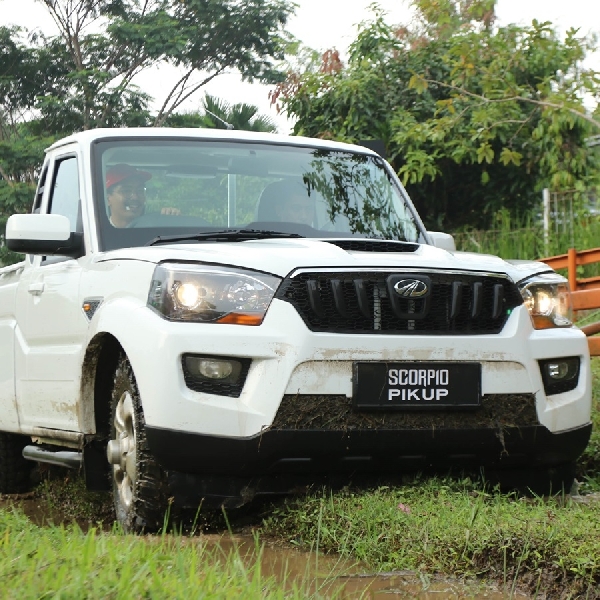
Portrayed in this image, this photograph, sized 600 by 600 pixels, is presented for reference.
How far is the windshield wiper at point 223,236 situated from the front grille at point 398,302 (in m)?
0.91

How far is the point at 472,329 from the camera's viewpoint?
16.5 feet

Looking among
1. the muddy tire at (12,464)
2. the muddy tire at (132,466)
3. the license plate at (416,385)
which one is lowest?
the muddy tire at (12,464)

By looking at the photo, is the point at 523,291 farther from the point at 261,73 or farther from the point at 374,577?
the point at 261,73

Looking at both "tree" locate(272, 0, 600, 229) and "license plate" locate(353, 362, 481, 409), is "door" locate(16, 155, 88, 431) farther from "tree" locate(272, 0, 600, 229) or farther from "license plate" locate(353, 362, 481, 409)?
"tree" locate(272, 0, 600, 229)

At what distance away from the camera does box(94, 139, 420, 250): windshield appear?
5.79 meters

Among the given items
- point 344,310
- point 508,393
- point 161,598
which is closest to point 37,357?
point 344,310

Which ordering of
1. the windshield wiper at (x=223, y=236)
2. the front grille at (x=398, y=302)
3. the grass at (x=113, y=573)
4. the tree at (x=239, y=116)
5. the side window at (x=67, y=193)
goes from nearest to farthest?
the grass at (x=113, y=573) → the front grille at (x=398, y=302) → the windshield wiper at (x=223, y=236) → the side window at (x=67, y=193) → the tree at (x=239, y=116)

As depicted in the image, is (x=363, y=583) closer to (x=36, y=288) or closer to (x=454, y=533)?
(x=454, y=533)

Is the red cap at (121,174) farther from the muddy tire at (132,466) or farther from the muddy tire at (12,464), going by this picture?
the muddy tire at (12,464)

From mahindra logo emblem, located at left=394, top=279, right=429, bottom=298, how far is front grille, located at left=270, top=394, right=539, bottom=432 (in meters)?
0.46

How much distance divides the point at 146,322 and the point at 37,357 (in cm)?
158

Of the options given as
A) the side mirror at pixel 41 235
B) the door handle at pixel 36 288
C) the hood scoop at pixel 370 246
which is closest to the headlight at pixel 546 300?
the hood scoop at pixel 370 246

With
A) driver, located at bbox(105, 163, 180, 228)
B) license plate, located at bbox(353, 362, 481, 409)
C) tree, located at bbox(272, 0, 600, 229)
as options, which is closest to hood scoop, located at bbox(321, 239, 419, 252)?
license plate, located at bbox(353, 362, 481, 409)

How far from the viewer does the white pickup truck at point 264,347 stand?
184 inches
